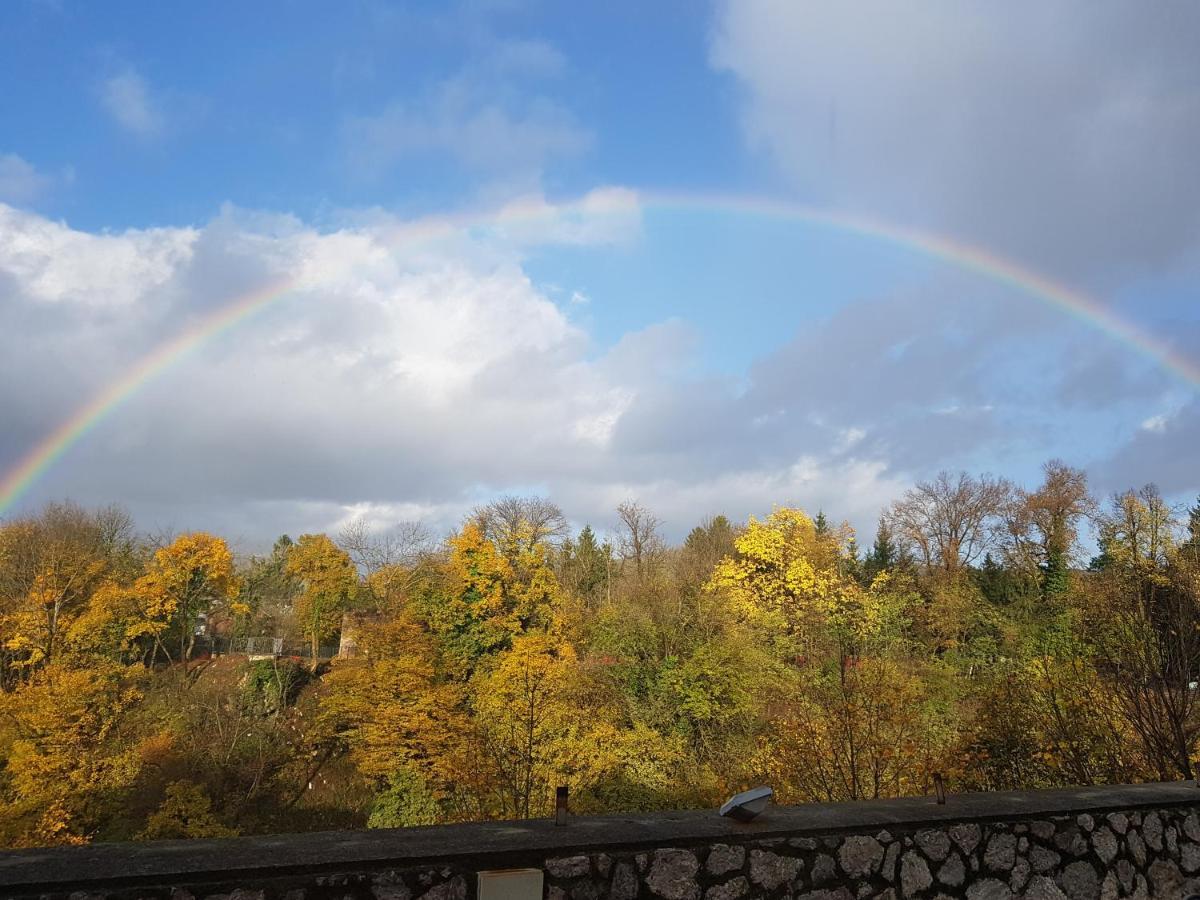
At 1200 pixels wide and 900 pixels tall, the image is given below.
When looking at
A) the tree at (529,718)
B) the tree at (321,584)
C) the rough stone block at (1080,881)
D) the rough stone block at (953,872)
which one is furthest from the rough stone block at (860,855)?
the tree at (321,584)

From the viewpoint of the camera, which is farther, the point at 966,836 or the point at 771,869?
the point at 966,836

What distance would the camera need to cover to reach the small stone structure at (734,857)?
247 centimetres

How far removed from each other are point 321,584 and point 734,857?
39401 mm

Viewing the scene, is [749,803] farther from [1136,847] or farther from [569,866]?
[1136,847]

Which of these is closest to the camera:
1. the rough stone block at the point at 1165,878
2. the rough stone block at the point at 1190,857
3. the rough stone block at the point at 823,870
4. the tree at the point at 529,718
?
the rough stone block at the point at 823,870

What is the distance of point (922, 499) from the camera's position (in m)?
41.9

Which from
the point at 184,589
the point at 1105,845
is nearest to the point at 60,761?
the point at 184,589

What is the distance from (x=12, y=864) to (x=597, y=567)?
42.9m

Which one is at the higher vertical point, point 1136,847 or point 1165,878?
point 1136,847

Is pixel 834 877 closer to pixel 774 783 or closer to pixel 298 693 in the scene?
pixel 774 783

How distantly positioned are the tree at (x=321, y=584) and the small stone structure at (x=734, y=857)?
3665cm

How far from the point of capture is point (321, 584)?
39250 mm

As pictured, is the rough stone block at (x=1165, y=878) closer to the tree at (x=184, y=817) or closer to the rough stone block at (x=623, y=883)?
the rough stone block at (x=623, y=883)

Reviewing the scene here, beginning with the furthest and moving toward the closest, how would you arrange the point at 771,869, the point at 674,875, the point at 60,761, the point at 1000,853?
the point at 60,761, the point at 1000,853, the point at 771,869, the point at 674,875
